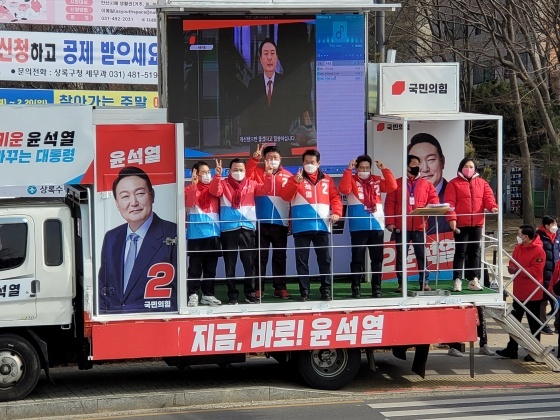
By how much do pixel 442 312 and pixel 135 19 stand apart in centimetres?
905

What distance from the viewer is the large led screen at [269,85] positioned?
12.9m

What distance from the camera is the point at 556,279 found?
13.7 metres

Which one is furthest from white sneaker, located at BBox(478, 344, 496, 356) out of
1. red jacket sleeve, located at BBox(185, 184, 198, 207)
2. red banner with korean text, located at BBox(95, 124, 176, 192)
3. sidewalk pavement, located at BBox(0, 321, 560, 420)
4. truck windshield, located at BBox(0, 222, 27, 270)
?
truck windshield, located at BBox(0, 222, 27, 270)

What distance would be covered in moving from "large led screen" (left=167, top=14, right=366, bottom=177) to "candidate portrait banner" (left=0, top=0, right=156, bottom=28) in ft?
16.9

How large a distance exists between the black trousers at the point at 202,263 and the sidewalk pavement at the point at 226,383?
3.93 feet

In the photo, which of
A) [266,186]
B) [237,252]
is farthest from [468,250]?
[237,252]

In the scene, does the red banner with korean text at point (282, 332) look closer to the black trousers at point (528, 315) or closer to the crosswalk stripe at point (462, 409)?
the crosswalk stripe at point (462, 409)

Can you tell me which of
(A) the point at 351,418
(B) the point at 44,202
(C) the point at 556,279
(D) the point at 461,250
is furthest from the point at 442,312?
(B) the point at 44,202

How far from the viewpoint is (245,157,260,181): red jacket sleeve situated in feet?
38.5

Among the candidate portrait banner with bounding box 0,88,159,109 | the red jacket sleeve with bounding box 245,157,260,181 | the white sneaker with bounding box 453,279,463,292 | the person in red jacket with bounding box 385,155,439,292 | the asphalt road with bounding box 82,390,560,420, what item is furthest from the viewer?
the candidate portrait banner with bounding box 0,88,159,109

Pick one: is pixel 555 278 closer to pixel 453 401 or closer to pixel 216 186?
pixel 453 401

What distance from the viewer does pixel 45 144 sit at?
10.6m

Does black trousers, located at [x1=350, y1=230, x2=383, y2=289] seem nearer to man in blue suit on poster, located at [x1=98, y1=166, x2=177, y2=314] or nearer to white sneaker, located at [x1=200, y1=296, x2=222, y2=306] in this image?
white sneaker, located at [x1=200, y1=296, x2=222, y2=306]

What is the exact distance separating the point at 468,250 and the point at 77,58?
8.84 m
